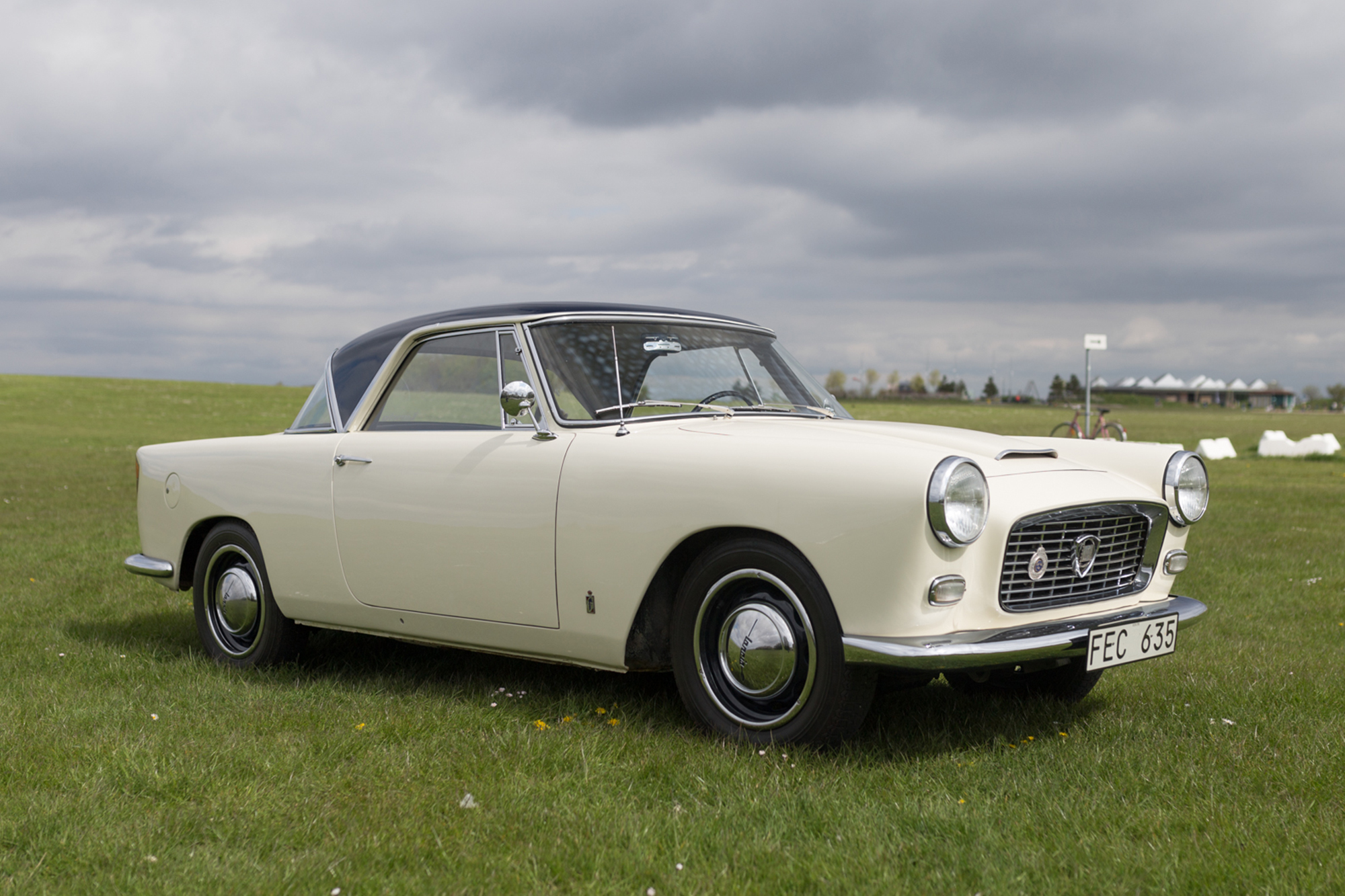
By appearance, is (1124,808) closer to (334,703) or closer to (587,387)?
(587,387)

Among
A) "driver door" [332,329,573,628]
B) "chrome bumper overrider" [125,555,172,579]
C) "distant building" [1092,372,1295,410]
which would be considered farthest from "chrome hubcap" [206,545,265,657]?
"distant building" [1092,372,1295,410]

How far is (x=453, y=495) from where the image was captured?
434 cm

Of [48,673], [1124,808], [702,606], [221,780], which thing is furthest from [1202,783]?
[48,673]

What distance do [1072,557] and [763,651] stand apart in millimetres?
1084

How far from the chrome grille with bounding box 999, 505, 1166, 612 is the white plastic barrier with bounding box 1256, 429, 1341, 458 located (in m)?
20.0

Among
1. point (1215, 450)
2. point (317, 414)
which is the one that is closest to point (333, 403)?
point (317, 414)

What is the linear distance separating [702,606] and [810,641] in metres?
0.40

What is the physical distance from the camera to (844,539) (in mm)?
3363

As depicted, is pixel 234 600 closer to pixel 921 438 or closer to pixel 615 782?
pixel 615 782

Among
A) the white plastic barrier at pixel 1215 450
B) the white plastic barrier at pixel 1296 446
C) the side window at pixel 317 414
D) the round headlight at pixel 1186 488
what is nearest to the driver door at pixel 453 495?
the side window at pixel 317 414

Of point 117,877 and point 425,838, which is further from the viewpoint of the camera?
point 425,838

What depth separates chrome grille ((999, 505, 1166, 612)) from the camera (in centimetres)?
354

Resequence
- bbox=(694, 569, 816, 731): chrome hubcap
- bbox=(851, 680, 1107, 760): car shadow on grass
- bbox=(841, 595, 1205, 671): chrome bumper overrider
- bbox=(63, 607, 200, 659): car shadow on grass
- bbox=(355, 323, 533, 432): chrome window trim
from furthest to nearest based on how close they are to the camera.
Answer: bbox=(63, 607, 200, 659): car shadow on grass → bbox=(355, 323, 533, 432): chrome window trim → bbox=(851, 680, 1107, 760): car shadow on grass → bbox=(694, 569, 816, 731): chrome hubcap → bbox=(841, 595, 1205, 671): chrome bumper overrider

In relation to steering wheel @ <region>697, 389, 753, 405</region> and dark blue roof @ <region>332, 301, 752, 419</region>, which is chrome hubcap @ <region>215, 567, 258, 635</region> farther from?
steering wheel @ <region>697, 389, 753, 405</region>
